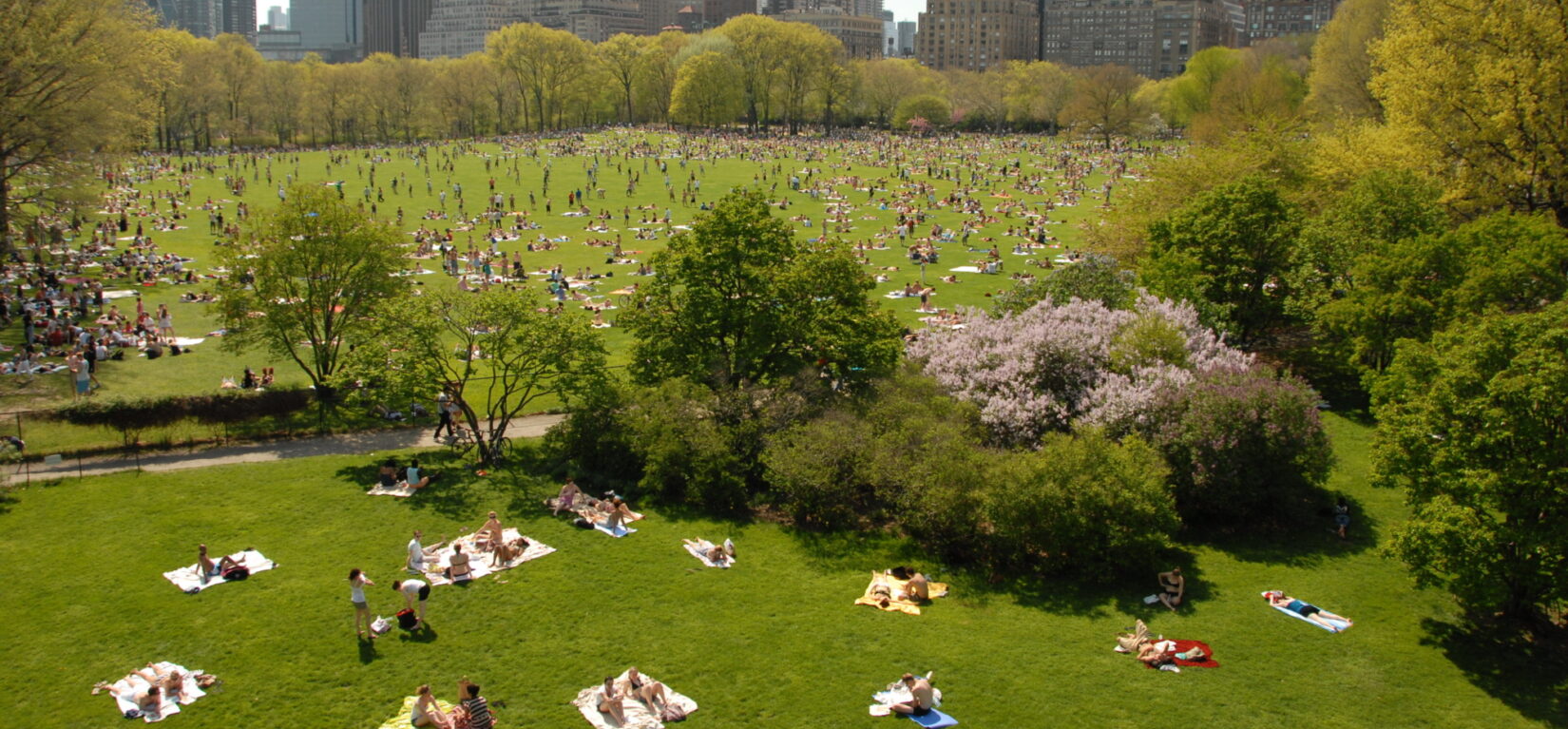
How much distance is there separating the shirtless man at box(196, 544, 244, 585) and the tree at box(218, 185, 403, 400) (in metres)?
10.2

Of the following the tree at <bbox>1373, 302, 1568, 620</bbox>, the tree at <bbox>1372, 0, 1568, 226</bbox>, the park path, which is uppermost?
the tree at <bbox>1372, 0, 1568, 226</bbox>

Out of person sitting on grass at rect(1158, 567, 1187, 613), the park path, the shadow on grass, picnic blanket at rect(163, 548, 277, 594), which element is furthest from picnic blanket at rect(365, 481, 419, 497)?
the shadow on grass

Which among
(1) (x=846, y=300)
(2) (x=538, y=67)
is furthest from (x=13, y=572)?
(2) (x=538, y=67)

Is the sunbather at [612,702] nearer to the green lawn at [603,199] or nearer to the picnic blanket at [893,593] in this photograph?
the picnic blanket at [893,593]

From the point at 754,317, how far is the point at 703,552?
7.69 meters

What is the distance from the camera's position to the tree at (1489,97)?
108 ft

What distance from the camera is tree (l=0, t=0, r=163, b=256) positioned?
1486 inches

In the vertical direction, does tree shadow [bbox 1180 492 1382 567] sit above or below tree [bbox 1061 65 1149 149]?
below

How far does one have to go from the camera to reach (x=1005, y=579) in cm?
2234

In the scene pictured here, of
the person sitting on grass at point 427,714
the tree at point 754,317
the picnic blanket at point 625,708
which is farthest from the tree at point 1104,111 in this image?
the person sitting on grass at point 427,714

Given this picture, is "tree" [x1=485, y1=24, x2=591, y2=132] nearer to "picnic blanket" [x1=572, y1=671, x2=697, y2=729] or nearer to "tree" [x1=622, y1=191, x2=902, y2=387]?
"tree" [x1=622, y1=191, x2=902, y2=387]

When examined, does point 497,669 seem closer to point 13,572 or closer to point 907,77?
point 13,572

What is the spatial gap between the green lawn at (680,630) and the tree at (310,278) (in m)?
7.10

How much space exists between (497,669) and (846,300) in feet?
46.9
